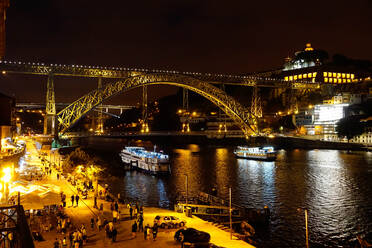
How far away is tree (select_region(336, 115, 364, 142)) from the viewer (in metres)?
64.8

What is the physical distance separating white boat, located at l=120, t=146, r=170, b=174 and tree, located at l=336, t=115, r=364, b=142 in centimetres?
4421

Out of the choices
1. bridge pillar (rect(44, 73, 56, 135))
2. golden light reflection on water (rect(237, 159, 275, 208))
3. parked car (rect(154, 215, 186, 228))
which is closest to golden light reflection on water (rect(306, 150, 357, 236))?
golden light reflection on water (rect(237, 159, 275, 208))

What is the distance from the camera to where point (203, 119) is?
10994 centimetres

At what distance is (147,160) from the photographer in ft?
125

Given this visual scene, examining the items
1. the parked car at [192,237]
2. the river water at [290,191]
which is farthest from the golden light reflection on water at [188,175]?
the parked car at [192,237]

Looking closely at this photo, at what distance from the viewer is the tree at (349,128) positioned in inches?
2552

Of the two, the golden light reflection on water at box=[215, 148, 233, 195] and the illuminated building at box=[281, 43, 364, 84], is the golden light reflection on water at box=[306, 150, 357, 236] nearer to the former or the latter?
the golden light reflection on water at box=[215, 148, 233, 195]

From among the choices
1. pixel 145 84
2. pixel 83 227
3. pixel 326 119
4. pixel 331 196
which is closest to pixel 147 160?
pixel 331 196

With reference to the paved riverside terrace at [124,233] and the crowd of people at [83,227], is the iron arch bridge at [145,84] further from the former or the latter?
the crowd of people at [83,227]

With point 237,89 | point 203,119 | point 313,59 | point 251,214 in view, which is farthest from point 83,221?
point 237,89

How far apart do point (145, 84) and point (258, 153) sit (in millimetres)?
21877

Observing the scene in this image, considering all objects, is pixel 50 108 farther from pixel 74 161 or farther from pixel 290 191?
pixel 290 191

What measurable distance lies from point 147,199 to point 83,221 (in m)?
9.84

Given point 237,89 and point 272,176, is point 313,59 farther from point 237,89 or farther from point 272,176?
point 272,176
